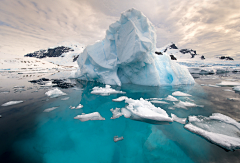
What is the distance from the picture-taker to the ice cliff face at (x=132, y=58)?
712 cm

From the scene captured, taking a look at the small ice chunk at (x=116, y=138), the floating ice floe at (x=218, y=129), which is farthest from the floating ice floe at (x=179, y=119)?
the small ice chunk at (x=116, y=138)

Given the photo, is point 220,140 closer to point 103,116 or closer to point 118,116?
point 118,116

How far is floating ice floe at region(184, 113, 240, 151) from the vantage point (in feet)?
7.31

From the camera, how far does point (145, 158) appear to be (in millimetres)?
2018

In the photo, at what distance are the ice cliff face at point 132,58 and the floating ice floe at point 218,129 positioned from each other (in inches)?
191

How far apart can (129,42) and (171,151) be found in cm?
669

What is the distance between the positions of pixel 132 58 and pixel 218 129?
5.63 metres

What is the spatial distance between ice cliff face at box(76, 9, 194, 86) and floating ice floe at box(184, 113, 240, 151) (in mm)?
4859

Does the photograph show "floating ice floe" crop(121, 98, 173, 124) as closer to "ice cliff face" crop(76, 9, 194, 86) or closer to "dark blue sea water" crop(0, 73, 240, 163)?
"dark blue sea water" crop(0, 73, 240, 163)

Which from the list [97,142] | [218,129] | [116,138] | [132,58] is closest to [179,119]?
[218,129]

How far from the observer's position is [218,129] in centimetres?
268

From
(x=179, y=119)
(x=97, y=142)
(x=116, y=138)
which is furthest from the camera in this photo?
(x=179, y=119)

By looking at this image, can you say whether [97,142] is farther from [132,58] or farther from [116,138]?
[132,58]

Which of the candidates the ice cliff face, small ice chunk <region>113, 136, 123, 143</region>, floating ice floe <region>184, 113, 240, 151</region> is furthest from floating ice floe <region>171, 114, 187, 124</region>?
the ice cliff face
